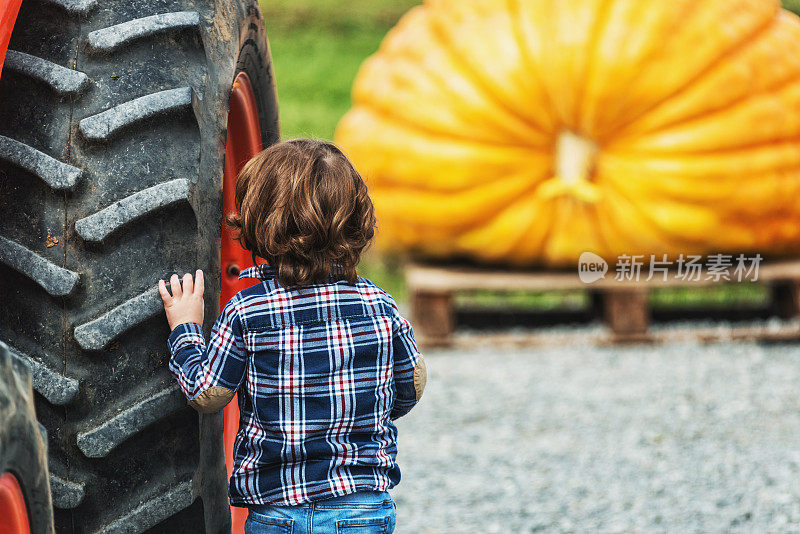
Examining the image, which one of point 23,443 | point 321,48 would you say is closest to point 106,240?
point 23,443

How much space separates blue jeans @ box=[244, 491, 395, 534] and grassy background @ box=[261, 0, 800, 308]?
366cm

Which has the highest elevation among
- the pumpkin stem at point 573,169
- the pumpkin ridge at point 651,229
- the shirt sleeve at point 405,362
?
the pumpkin stem at point 573,169

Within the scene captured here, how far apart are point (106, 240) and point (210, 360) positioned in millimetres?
218

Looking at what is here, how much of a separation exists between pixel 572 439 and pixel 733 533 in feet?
2.63

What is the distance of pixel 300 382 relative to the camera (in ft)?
4.64

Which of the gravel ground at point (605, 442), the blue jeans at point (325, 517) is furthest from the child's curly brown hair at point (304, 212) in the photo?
the gravel ground at point (605, 442)

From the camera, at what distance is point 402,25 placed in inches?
195

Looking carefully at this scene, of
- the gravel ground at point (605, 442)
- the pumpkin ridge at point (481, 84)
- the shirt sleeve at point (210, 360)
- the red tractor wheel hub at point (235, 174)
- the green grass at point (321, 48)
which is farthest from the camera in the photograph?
the green grass at point (321, 48)

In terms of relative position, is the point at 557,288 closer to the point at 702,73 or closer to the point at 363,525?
the point at 702,73

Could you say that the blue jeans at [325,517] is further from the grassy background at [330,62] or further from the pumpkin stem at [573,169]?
the grassy background at [330,62]

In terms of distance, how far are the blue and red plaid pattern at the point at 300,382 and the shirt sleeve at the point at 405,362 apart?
5 centimetres

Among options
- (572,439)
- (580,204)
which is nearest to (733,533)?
(572,439)

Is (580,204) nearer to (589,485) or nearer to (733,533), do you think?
(589,485)

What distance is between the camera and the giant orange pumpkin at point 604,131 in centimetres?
424
